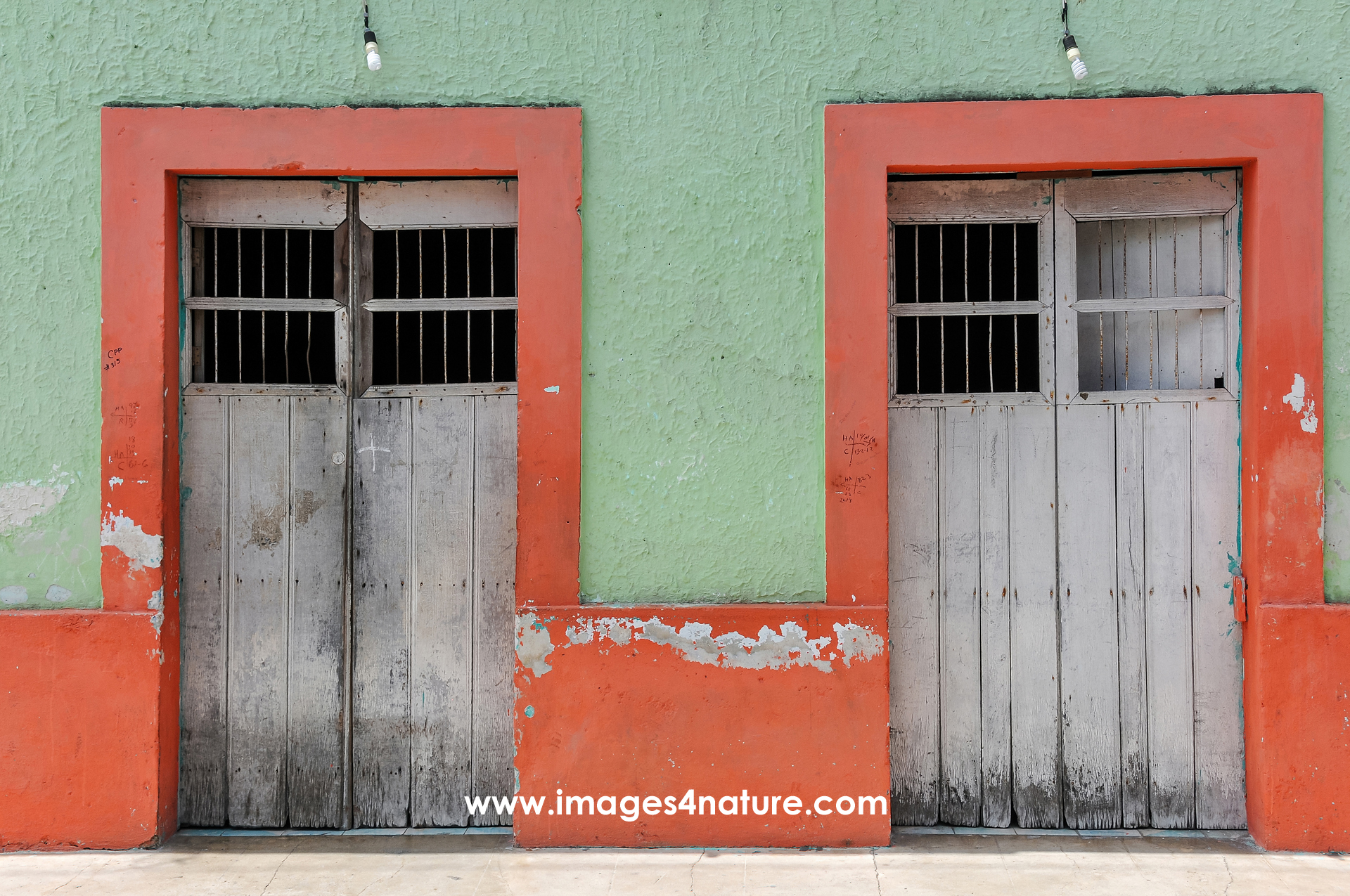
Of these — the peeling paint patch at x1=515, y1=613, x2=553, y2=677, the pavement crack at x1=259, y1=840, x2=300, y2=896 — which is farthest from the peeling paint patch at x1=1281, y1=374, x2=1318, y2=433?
the pavement crack at x1=259, y1=840, x2=300, y2=896

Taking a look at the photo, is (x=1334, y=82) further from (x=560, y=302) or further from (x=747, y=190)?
(x=560, y=302)

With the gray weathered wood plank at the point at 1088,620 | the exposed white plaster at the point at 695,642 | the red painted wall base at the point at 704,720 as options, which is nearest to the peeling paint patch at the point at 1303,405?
the gray weathered wood plank at the point at 1088,620

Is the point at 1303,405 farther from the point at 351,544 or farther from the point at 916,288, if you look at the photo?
the point at 351,544

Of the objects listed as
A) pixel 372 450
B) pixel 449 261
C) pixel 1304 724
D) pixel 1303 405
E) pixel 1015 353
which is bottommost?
pixel 1304 724

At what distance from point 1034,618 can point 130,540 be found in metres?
3.49

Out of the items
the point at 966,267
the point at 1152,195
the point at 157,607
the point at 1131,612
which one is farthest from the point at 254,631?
the point at 1152,195

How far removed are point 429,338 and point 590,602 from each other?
4.10 ft

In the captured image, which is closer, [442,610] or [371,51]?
[371,51]

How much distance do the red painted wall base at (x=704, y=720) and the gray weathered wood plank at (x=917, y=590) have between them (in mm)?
270

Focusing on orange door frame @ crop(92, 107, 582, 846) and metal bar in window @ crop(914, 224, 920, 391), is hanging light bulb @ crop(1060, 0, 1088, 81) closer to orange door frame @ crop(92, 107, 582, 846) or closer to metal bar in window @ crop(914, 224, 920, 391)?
metal bar in window @ crop(914, 224, 920, 391)

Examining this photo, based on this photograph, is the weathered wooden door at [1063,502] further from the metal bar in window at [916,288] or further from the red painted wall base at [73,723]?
the red painted wall base at [73,723]

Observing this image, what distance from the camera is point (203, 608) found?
351 cm

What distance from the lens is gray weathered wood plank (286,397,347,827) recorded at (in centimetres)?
352

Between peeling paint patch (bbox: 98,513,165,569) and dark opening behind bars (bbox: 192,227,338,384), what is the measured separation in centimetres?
63
